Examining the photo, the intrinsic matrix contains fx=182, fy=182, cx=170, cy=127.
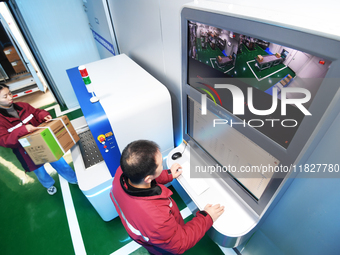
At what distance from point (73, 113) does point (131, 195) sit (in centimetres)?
375

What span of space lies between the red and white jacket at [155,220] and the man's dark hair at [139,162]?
0.38 ft

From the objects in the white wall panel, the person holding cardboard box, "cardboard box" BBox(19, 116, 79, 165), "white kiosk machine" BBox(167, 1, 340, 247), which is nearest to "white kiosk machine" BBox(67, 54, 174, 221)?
"cardboard box" BBox(19, 116, 79, 165)

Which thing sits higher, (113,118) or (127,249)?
(113,118)

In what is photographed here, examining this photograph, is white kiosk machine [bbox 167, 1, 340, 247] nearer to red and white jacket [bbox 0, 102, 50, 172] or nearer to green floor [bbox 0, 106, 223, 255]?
green floor [bbox 0, 106, 223, 255]

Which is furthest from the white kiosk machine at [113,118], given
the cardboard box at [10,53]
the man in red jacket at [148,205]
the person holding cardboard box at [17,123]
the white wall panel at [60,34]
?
the cardboard box at [10,53]

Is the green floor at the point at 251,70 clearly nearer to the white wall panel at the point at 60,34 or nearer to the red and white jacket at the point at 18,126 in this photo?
the red and white jacket at the point at 18,126

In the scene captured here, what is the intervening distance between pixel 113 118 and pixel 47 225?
6.79 feet

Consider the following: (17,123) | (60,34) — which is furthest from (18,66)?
(17,123)

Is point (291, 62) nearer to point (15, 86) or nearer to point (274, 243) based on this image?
point (274, 243)

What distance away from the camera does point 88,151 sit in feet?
7.11

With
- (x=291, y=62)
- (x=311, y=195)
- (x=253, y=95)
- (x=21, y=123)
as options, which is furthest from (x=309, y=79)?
(x=21, y=123)

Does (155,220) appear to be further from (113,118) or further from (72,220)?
(72,220)

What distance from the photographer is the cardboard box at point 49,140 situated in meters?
1.98

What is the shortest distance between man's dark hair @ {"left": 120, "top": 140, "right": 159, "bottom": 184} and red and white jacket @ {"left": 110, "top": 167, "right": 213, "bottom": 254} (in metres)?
0.12
